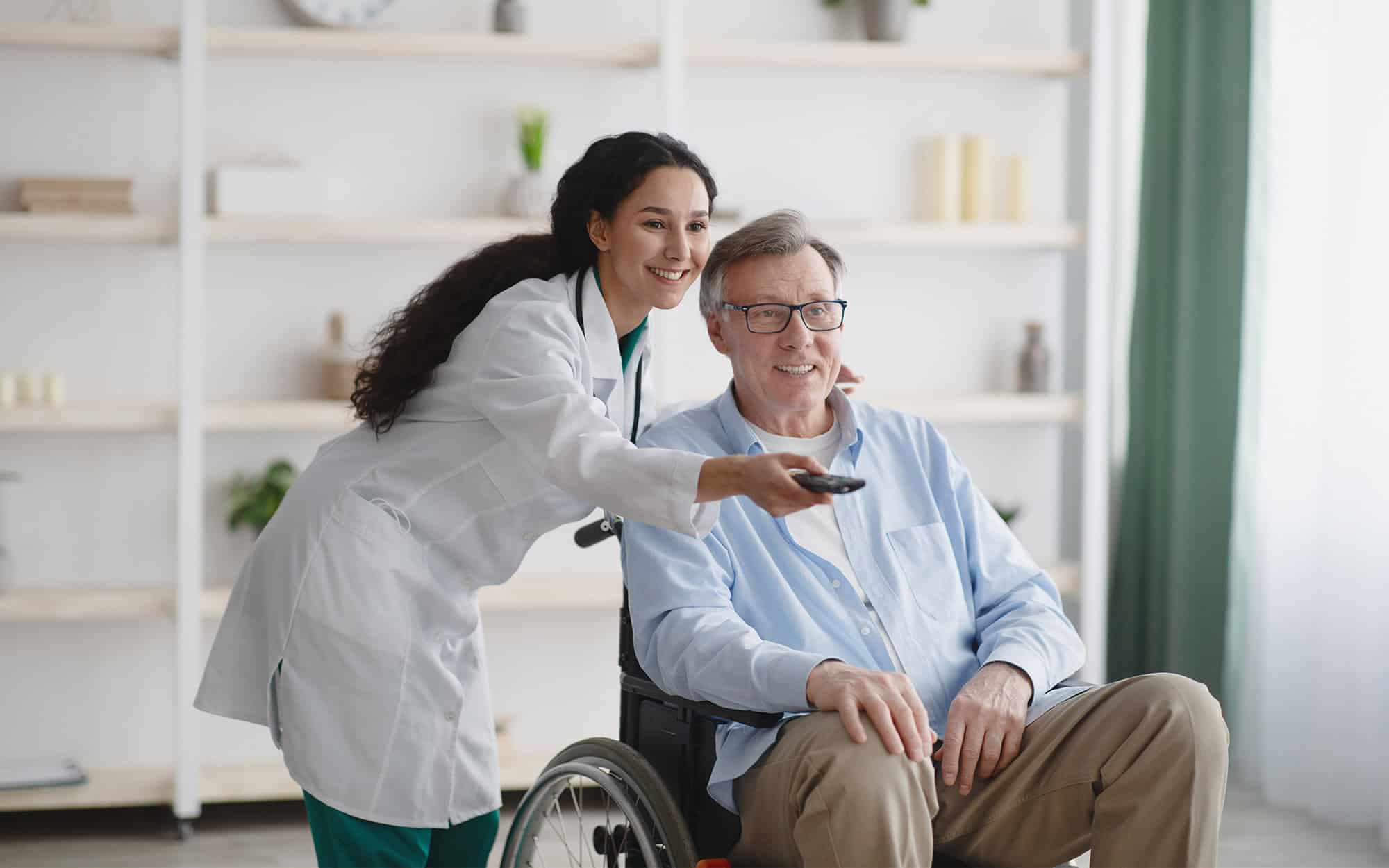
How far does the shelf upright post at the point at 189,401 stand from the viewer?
313cm

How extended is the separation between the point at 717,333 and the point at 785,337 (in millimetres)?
127

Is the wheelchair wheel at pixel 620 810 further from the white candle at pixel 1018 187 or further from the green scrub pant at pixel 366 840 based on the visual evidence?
the white candle at pixel 1018 187

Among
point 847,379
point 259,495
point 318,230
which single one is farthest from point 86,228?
point 847,379

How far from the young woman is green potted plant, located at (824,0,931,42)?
1.86m

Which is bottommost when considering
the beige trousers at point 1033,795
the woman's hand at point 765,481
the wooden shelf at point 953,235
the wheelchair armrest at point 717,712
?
the beige trousers at point 1033,795

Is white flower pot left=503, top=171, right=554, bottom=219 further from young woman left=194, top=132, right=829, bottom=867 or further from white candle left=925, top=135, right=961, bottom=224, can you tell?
young woman left=194, top=132, right=829, bottom=867

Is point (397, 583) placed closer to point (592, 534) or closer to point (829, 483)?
point (592, 534)

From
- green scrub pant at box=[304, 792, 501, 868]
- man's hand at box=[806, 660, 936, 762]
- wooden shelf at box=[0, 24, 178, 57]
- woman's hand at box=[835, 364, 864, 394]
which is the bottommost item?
green scrub pant at box=[304, 792, 501, 868]

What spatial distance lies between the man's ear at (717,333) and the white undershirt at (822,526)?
4.4 inches

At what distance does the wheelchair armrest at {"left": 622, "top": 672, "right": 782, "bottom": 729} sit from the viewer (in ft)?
5.42

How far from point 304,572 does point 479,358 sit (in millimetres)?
366

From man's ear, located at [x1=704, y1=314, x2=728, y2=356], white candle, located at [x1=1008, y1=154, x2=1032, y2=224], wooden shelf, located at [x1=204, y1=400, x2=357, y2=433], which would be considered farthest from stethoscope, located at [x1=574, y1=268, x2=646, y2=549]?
white candle, located at [x1=1008, y1=154, x2=1032, y2=224]

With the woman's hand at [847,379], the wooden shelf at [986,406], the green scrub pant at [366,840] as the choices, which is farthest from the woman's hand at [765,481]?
the wooden shelf at [986,406]

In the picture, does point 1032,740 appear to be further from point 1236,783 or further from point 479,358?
point 1236,783
